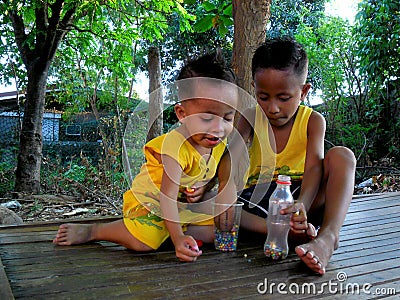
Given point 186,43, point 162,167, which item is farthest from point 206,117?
point 186,43

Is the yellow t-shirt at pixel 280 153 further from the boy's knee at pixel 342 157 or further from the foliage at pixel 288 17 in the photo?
the foliage at pixel 288 17

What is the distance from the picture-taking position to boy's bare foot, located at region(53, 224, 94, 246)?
5.73 feet

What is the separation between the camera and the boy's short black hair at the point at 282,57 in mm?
1773

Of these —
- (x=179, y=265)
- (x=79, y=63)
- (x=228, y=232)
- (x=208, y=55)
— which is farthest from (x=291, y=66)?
(x=79, y=63)

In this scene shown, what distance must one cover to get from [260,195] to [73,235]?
2.78 ft

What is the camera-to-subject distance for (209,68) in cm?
166

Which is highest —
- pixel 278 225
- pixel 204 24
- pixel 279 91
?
pixel 204 24

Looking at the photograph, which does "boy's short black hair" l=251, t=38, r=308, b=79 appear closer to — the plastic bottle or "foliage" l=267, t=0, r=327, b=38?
the plastic bottle

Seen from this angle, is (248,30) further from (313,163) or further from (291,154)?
(313,163)

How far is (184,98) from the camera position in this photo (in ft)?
5.39

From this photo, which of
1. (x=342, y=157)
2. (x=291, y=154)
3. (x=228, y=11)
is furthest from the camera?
(x=228, y=11)

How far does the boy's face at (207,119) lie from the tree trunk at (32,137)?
3.84 metres

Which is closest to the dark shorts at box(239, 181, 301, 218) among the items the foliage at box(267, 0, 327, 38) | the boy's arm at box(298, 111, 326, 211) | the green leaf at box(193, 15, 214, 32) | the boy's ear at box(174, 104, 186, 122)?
the boy's arm at box(298, 111, 326, 211)

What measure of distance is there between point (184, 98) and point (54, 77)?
23.0 ft
